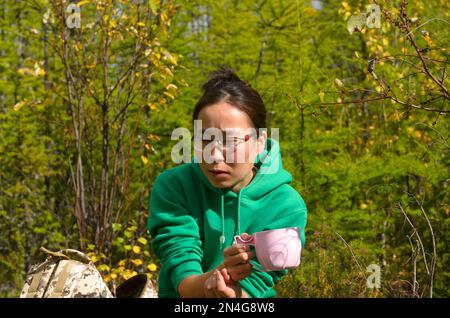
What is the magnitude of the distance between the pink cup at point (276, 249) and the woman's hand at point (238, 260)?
0.12 ft

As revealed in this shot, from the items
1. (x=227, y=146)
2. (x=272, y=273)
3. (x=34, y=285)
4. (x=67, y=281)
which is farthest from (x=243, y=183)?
(x=34, y=285)

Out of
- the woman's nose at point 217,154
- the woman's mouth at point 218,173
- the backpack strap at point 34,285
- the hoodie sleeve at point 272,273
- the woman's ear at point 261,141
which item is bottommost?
the backpack strap at point 34,285

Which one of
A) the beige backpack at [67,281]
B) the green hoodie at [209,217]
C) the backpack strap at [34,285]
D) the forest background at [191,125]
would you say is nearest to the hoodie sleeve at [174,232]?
the green hoodie at [209,217]

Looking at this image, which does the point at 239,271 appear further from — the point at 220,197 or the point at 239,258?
the point at 220,197

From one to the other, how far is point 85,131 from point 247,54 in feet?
6.21

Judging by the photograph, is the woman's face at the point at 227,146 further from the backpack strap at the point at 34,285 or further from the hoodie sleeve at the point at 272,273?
the backpack strap at the point at 34,285

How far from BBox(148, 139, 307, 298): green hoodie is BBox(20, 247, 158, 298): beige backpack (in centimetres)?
56

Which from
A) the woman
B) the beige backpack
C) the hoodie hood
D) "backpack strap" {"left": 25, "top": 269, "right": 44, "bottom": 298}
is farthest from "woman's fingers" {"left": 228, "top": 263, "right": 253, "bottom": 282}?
"backpack strap" {"left": 25, "top": 269, "right": 44, "bottom": 298}

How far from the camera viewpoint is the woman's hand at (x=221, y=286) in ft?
5.78

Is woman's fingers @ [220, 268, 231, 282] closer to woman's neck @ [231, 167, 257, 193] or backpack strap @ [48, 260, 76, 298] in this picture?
woman's neck @ [231, 167, 257, 193]

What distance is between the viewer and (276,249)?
5.56 feet

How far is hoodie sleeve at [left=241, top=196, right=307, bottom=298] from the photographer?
2.02 meters

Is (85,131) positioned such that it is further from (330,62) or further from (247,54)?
(330,62)

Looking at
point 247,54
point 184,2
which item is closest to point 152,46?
point 184,2
